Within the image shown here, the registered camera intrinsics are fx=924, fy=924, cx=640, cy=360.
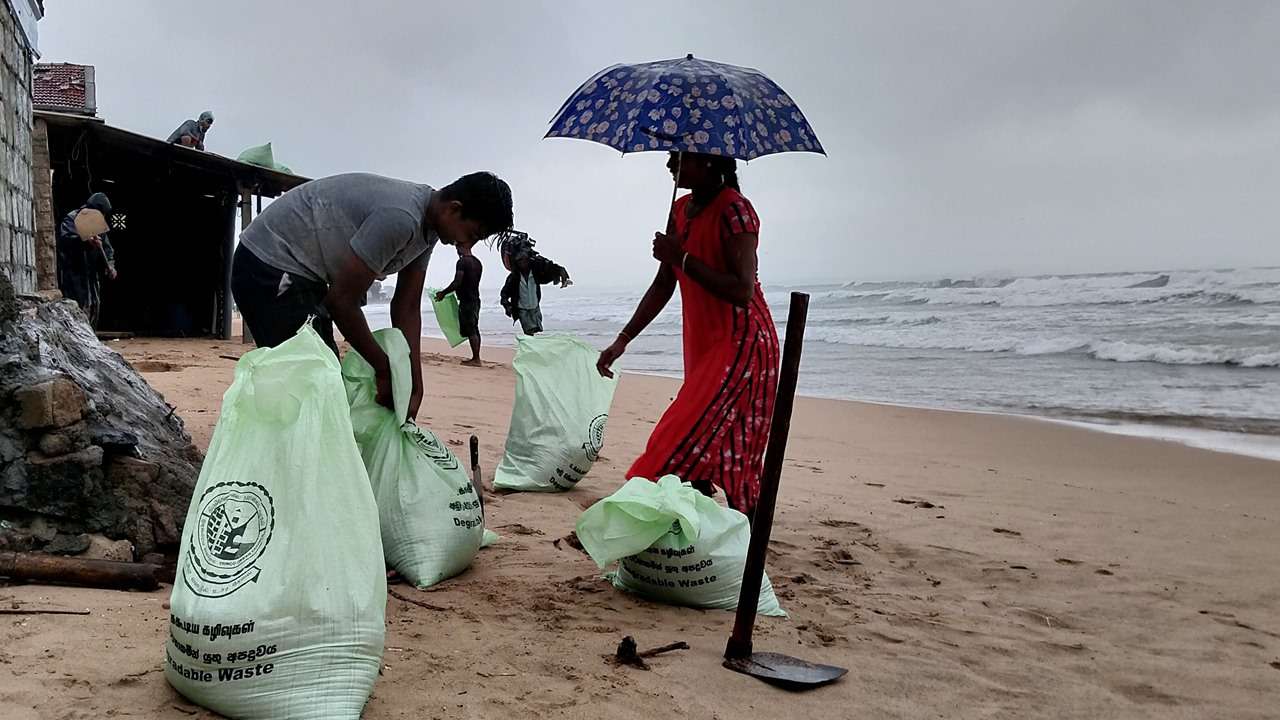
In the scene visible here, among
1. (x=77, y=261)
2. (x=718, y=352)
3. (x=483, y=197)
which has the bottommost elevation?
(x=718, y=352)

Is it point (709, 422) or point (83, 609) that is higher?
point (709, 422)

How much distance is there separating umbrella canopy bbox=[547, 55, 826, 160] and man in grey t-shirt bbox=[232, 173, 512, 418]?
1.35 ft

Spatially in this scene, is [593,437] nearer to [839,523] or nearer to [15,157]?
[839,523]

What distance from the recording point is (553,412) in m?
4.11

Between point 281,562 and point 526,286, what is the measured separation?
7.65 metres

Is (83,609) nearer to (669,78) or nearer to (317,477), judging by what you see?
(317,477)

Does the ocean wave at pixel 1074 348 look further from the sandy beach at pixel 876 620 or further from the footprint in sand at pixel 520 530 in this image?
the footprint in sand at pixel 520 530

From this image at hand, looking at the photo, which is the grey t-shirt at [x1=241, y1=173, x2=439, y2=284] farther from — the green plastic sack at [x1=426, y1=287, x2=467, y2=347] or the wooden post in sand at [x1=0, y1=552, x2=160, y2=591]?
the green plastic sack at [x1=426, y1=287, x2=467, y2=347]

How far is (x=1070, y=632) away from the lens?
8.93ft

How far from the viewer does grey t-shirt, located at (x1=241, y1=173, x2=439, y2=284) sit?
2.58 metres

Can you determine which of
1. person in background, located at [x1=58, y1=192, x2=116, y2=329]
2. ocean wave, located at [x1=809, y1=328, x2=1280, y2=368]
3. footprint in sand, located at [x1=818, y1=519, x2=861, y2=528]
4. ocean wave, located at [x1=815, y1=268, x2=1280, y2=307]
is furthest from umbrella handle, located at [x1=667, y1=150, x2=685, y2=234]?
ocean wave, located at [x1=815, y1=268, x2=1280, y2=307]

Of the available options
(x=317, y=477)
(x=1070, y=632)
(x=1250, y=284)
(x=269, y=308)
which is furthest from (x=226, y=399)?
(x=1250, y=284)

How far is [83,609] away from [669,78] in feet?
6.71

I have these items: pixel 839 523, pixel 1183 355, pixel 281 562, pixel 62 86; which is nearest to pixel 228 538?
pixel 281 562
